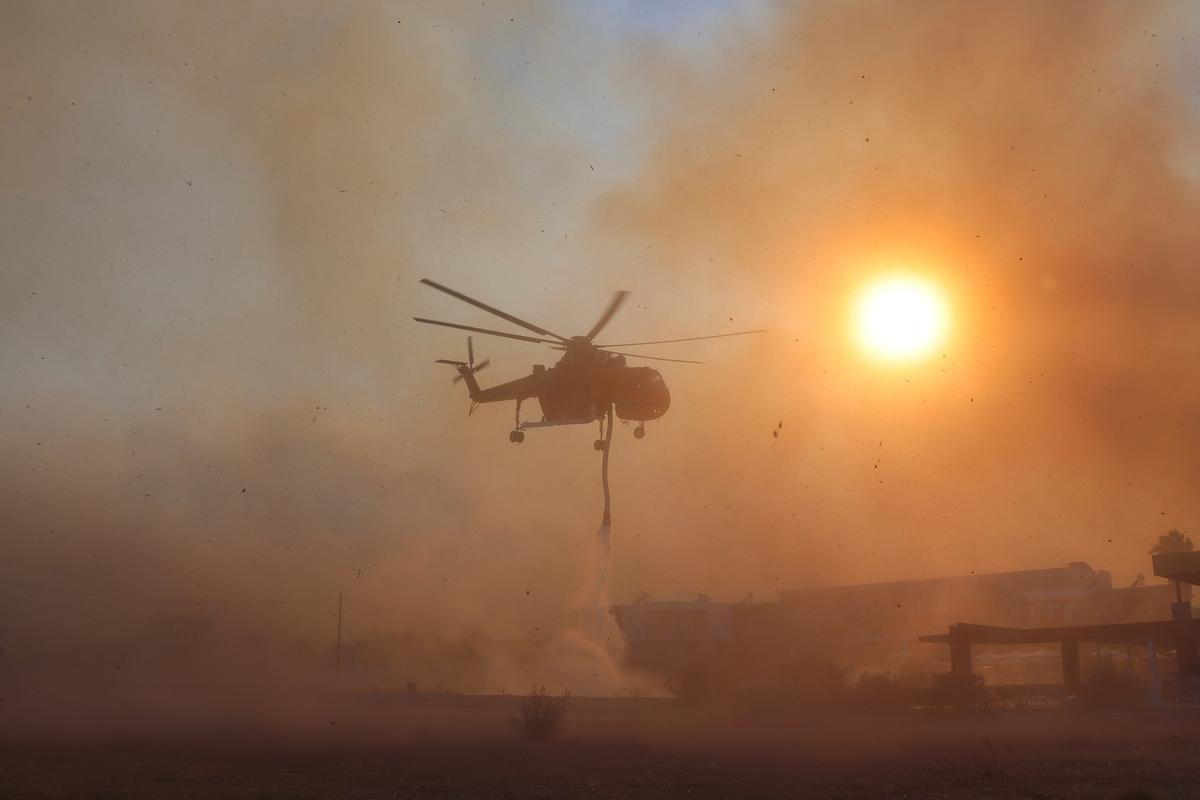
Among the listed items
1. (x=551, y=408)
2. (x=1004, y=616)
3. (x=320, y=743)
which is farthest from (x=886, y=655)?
(x=320, y=743)

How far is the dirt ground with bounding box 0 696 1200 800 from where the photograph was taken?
26109mm

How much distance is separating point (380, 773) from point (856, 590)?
9987 centimetres

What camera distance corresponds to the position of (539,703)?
42.7m

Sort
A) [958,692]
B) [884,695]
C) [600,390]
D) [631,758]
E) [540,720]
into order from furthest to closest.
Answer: [884,695] → [958,692] → [600,390] → [540,720] → [631,758]

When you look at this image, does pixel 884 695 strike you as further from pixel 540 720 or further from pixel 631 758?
pixel 631 758

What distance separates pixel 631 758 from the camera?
33781 mm

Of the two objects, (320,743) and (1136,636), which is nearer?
(320,743)

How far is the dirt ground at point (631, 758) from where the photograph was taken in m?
26.1

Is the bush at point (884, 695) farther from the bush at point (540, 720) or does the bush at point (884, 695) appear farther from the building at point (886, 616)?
the building at point (886, 616)

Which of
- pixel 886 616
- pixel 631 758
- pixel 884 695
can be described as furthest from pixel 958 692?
pixel 886 616

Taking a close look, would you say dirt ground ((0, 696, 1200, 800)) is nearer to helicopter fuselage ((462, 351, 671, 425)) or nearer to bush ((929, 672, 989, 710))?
bush ((929, 672, 989, 710))

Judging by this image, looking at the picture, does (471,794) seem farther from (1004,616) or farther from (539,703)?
(1004,616)

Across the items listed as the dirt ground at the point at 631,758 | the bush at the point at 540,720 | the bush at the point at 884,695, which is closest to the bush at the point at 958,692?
the bush at the point at 884,695

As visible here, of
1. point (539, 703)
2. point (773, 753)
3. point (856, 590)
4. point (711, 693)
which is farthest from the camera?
point (856, 590)
